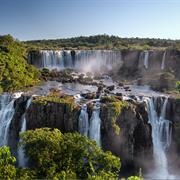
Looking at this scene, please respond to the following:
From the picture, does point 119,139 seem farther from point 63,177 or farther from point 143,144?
point 63,177

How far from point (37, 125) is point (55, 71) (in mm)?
19024

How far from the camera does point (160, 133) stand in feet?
95.9

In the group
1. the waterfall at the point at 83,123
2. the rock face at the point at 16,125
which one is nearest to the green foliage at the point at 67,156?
the waterfall at the point at 83,123

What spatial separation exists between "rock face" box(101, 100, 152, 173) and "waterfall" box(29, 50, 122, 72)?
23276 millimetres

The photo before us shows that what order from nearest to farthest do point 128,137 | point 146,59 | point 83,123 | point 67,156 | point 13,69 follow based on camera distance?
point 67,156, point 128,137, point 83,123, point 13,69, point 146,59

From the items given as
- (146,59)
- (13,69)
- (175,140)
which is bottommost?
(175,140)

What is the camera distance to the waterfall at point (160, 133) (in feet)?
92.9

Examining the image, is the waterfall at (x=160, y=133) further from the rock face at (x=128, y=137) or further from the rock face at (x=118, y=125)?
the rock face at (x=128, y=137)

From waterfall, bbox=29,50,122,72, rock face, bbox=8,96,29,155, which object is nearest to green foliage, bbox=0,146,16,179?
rock face, bbox=8,96,29,155

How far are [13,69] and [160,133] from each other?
16.8 meters

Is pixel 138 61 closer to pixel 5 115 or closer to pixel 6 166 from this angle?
pixel 5 115

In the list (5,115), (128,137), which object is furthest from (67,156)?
(5,115)

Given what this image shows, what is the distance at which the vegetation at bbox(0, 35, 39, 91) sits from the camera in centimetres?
3681

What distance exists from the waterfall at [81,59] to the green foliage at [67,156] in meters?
30.9
